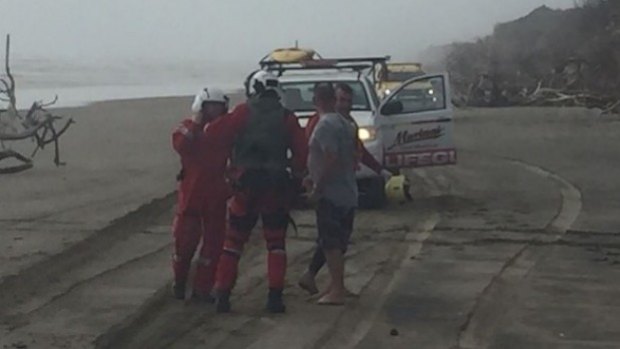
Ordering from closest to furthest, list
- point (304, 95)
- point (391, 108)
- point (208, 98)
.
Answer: point (208, 98), point (391, 108), point (304, 95)

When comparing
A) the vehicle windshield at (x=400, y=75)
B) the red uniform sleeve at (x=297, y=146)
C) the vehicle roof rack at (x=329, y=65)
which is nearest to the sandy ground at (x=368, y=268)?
the red uniform sleeve at (x=297, y=146)

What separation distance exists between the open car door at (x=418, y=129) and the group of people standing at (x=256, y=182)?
22.0 feet

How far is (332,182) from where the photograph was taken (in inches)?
414

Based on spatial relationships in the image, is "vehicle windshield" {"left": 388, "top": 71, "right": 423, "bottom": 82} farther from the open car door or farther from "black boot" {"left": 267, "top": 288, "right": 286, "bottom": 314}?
"black boot" {"left": 267, "top": 288, "right": 286, "bottom": 314}

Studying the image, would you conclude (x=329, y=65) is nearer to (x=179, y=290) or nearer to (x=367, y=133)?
(x=367, y=133)

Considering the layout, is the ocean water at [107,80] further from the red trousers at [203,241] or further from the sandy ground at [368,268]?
the red trousers at [203,241]

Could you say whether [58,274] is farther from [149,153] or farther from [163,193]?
[149,153]

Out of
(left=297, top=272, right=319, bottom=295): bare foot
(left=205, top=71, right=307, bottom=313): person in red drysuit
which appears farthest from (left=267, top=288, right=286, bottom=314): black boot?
(left=297, top=272, right=319, bottom=295): bare foot

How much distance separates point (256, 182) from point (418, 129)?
7.68m

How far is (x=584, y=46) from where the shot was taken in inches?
2146

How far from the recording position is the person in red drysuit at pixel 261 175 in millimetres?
10180

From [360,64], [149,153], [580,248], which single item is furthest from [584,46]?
[580,248]

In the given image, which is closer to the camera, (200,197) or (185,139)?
(185,139)

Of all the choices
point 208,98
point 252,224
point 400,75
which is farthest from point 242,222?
point 400,75
